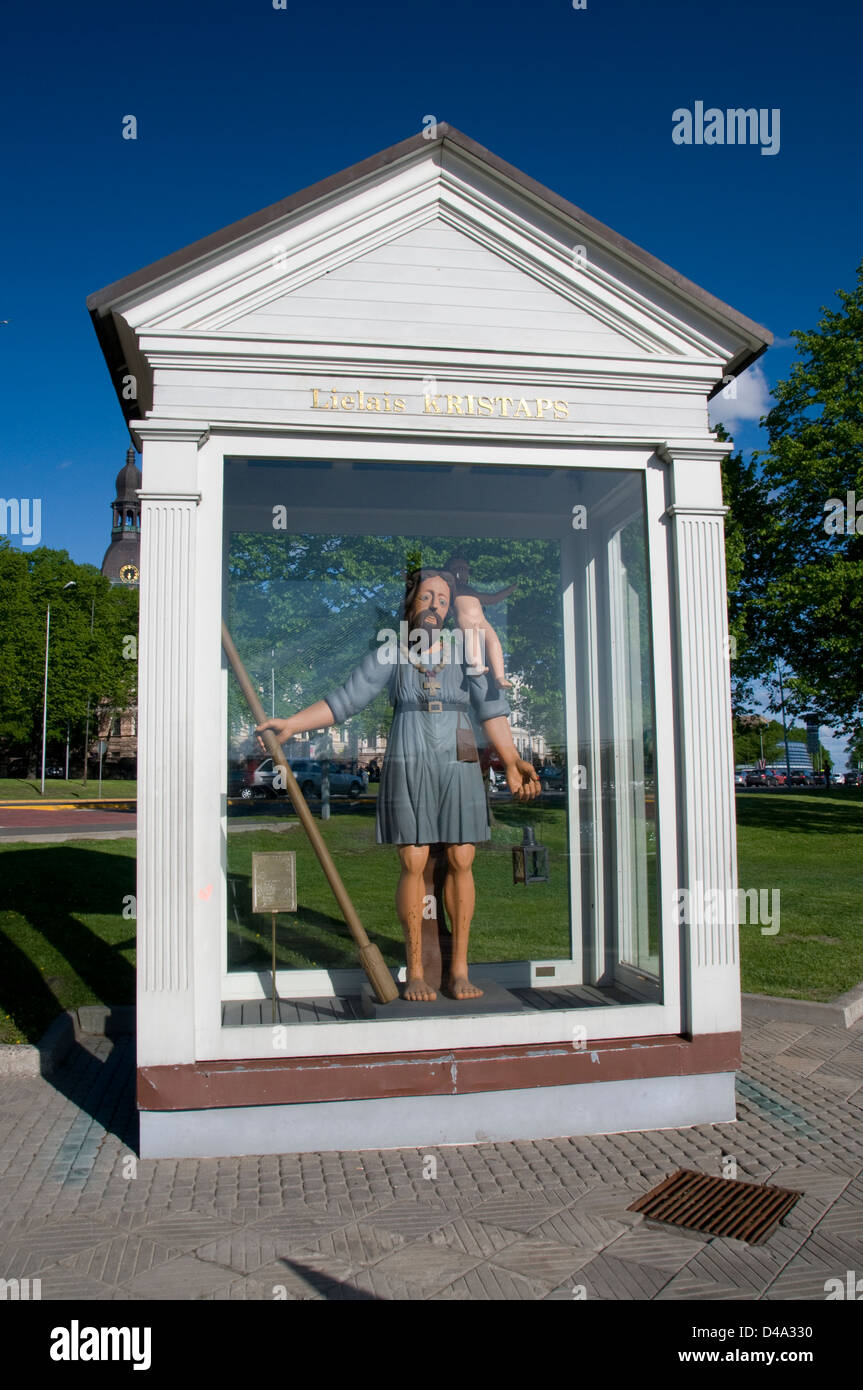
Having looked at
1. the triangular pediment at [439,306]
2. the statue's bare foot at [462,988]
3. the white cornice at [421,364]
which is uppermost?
the triangular pediment at [439,306]

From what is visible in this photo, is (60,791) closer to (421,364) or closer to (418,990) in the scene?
(418,990)

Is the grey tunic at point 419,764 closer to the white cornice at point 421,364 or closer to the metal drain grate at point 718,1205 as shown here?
the white cornice at point 421,364

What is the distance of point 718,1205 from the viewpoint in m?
4.11

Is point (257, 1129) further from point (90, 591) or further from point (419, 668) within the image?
point (90, 591)

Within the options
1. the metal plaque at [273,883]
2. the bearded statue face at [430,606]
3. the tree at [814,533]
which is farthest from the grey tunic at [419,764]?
the tree at [814,533]

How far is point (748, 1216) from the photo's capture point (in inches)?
158

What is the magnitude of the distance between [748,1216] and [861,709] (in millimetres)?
22977

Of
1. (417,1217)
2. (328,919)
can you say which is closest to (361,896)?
(328,919)

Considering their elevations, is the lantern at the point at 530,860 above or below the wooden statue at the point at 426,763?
below

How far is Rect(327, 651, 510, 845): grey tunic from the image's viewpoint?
573cm

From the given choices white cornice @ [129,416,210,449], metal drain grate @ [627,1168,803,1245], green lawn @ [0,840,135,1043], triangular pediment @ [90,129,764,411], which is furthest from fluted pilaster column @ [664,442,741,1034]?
green lawn @ [0,840,135,1043]

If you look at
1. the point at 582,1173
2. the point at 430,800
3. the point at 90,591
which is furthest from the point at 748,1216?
the point at 90,591

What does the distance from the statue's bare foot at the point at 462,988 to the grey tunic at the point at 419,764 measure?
29.0 inches

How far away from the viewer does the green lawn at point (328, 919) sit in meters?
5.70
